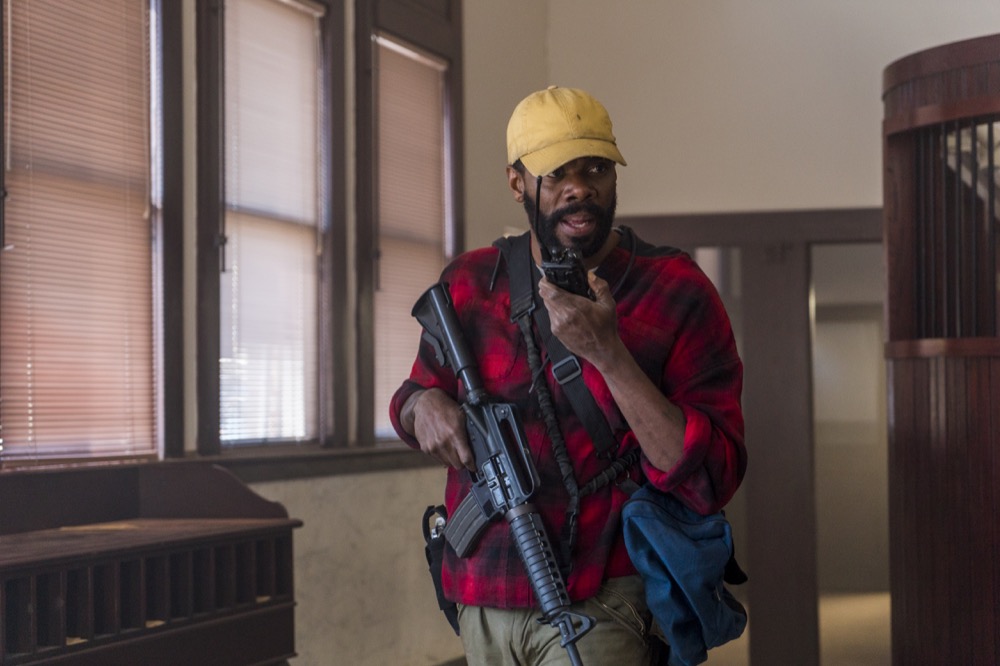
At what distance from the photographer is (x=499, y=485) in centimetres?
181

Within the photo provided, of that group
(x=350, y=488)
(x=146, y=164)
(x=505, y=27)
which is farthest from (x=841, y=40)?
(x=146, y=164)

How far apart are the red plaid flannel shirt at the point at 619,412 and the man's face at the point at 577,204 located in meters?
0.10

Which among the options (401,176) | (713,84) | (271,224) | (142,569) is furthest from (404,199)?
(142,569)

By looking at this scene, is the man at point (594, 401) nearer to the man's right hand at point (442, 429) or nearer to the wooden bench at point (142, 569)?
the man's right hand at point (442, 429)

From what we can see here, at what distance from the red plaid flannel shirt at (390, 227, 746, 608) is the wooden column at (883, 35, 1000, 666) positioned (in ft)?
5.54

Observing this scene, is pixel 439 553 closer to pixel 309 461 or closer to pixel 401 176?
pixel 309 461

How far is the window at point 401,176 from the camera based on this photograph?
486cm

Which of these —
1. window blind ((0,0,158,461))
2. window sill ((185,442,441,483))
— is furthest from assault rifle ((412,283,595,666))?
window sill ((185,442,441,483))

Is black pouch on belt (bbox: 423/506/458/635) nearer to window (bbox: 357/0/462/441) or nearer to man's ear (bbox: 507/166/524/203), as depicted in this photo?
man's ear (bbox: 507/166/524/203)

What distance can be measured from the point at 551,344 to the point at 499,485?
219mm

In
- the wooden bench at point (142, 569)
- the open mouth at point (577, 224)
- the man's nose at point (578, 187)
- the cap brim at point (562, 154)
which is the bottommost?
the wooden bench at point (142, 569)

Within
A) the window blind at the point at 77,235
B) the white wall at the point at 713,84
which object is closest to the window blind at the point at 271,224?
the window blind at the point at 77,235

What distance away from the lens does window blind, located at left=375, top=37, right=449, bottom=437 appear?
5.04 metres

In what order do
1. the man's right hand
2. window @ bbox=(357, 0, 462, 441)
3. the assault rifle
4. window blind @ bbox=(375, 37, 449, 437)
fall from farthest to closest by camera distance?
window blind @ bbox=(375, 37, 449, 437), window @ bbox=(357, 0, 462, 441), the man's right hand, the assault rifle
